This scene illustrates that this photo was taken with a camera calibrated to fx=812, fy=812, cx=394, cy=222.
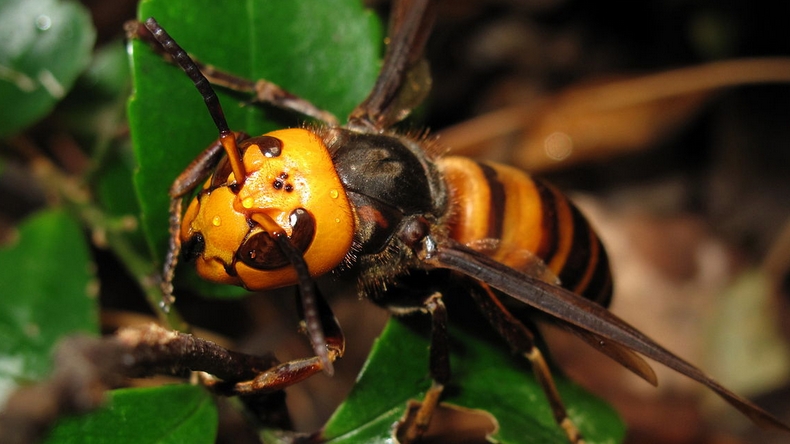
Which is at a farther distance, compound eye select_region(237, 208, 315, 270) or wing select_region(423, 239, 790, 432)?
wing select_region(423, 239, 790, 432)

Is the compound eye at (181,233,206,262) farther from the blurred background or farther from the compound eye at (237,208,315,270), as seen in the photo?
the blurred background

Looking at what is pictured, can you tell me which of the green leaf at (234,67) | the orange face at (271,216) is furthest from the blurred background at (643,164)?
the orange face at (271,216)

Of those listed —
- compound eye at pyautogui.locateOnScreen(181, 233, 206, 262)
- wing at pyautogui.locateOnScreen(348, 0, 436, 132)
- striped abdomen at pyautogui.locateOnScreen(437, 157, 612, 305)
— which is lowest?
compound eye at pyautogui.locateOnScreen(181, 233, 206, 262)

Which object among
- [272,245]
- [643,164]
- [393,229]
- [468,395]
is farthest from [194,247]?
[643,164]

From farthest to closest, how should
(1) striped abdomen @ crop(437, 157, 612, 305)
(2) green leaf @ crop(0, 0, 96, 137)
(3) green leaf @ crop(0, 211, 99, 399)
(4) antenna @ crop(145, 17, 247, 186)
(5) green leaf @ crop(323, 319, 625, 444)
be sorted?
1. (2) green leaf @ crop(0, 0, 96, 137)
2. (3) green leaf @ crop(0, 211, 99, 399)
3. (1) striped abdomen @ crop(437, 157, 612, 305)
4. (5) green leaf @ crop(323, 319, 625, 444)
5. (4) antenna @ crop(145, 17, 247, 186)

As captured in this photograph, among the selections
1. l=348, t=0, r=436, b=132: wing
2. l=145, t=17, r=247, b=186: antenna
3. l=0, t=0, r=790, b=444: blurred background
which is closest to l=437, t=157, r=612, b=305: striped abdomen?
l=348, t=0, r=436, b=132: wing

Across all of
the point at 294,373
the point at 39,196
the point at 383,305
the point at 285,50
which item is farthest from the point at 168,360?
the point at 39,196

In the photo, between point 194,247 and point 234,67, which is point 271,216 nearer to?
point 194,247
